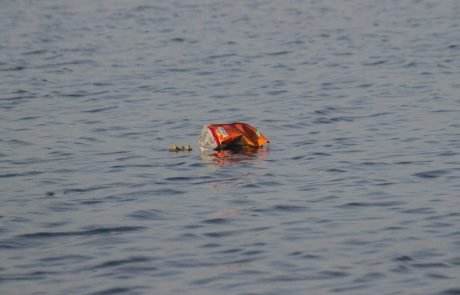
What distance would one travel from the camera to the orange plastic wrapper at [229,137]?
1588cm

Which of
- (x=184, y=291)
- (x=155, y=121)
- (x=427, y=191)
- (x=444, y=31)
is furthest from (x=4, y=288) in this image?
(x=444, y=31)

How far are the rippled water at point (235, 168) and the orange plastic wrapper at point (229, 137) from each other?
21 cm

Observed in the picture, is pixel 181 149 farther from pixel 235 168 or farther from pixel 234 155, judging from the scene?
pixel 235 168

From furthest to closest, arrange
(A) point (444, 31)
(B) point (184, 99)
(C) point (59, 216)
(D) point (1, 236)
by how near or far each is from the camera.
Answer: (A) point (444, 31)
(B) point (184, 99)
(C) point (59, 216)
(D) point (1, 236)

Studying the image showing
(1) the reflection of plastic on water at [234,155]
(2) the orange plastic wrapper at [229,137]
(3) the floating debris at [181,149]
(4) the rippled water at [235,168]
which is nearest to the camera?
(4) the rippled water at [235,168]

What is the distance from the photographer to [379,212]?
40.5 feet

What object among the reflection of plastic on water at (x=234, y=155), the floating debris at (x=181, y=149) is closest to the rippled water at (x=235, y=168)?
the reflection of plastic on water at (x=234, y=155)

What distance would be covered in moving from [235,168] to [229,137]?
105cm

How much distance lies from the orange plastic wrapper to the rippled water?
0.21 m

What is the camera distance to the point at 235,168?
48.9 feet

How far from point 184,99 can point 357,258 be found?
11843 mm

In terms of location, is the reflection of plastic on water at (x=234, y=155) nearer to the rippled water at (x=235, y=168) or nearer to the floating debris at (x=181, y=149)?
the rippled water at (x=235, y=168)

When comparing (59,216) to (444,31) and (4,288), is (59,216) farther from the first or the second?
(444,31)

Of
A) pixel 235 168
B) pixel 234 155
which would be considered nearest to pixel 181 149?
pixel 234 155
